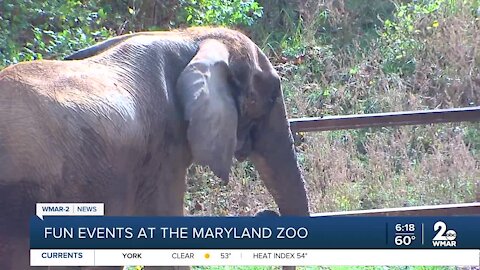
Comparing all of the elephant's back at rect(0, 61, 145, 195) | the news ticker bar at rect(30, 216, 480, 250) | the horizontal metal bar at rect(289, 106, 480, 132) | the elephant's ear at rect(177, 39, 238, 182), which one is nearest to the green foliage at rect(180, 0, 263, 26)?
the horizontal metal bar at rect(289, 106, 480, 132)

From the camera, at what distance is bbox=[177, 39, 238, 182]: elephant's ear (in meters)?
3.79

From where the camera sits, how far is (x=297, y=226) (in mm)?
3650

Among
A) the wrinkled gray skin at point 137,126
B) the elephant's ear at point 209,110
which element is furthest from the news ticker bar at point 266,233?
the elephant's ear at point 209,110

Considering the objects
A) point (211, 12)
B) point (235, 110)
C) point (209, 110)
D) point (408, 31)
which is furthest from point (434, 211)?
point (408, 31)

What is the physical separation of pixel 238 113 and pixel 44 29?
2.41 metres

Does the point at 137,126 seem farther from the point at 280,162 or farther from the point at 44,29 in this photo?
the point at 44,29

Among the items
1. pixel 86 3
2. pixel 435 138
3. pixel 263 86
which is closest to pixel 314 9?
pixel 435 138

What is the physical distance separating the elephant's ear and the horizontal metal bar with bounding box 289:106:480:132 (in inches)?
50.5

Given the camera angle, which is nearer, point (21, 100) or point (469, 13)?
point (21, 100)

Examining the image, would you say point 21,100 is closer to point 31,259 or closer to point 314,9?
point 31,259

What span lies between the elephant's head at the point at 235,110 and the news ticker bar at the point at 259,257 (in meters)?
0.37

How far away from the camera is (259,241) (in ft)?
11.8

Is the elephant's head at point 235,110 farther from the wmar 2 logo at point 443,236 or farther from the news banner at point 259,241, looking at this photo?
the wmar 2 logo at point 443,236

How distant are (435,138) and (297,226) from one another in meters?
3.89
